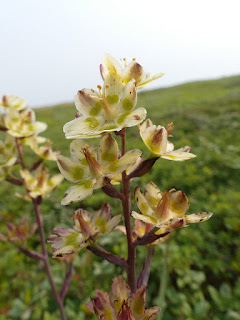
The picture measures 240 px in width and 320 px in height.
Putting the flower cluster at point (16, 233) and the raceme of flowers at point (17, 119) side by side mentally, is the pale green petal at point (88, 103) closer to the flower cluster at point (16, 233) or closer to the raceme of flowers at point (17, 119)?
the raceme of flowers at point (17, 119)

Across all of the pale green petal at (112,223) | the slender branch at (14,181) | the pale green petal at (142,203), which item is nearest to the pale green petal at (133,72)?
the pale green petal at (142,203)

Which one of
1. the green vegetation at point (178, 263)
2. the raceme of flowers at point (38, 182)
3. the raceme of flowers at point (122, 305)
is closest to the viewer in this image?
the raceme of flowers at point (122, 305)

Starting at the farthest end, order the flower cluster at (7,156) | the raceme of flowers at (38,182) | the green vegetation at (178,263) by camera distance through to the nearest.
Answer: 1. the green vegetation at (178,263)
2. the raceme of flowers at (38,182)
3. the flower cluster at (7,156)

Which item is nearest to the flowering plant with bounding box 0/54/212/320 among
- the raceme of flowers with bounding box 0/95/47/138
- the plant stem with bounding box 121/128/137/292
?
the plant stem with bounding box 121/128/137/292

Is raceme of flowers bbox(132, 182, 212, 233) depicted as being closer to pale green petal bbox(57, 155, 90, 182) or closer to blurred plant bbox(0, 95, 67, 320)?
pale green petal bbox(57, 155, 90, 182)

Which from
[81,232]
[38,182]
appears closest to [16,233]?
[38,182]

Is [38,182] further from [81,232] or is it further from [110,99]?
[110,99]

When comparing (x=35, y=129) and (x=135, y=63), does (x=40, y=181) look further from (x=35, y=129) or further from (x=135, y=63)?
(x=135, y=63)
